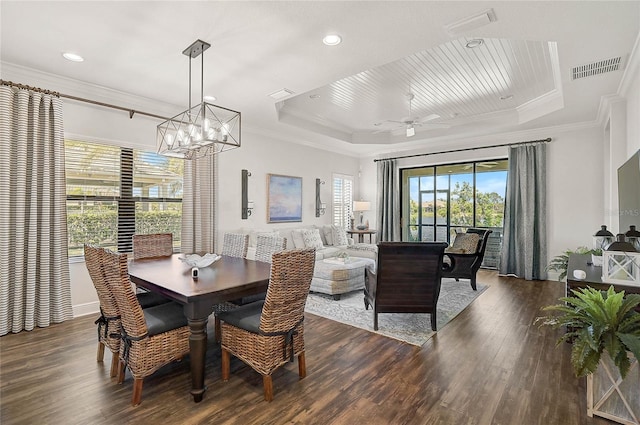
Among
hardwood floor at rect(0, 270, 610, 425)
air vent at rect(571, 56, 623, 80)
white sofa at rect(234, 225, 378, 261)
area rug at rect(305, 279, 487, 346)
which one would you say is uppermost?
air vent at rect(571, 56, 623, 80)

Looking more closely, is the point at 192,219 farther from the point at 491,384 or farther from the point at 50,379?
the point at 491,384

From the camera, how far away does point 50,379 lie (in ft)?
8.06

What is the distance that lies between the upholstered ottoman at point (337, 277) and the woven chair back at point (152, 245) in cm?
197

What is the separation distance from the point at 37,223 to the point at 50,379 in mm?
1917

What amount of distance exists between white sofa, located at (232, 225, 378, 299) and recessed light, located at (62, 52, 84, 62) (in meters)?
3.11

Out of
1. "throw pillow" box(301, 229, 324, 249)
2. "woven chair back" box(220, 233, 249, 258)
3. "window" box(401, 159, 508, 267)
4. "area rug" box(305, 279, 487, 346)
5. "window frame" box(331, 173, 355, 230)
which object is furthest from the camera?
"window frame" box(331, 173, 355, 230)

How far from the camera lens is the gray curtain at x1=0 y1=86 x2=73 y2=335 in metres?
3.30

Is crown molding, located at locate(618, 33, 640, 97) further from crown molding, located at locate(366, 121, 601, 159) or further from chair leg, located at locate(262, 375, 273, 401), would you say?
chair leg, located at locate(262, 375, 273, 401)

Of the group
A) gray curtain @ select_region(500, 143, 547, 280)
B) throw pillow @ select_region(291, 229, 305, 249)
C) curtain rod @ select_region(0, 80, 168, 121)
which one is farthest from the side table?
curtain rod @ select_region(0, 80, 168, 121)

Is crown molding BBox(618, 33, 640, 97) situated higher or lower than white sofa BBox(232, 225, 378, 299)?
higher

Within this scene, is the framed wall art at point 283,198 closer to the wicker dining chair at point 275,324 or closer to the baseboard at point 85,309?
the baseboard at point 85,309

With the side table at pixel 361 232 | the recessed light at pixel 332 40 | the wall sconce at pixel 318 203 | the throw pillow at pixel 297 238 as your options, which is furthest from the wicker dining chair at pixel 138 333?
the side table at pixel 361 232

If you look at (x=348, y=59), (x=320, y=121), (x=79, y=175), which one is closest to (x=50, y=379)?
(x=79, y=175)

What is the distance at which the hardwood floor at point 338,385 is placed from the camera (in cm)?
204
